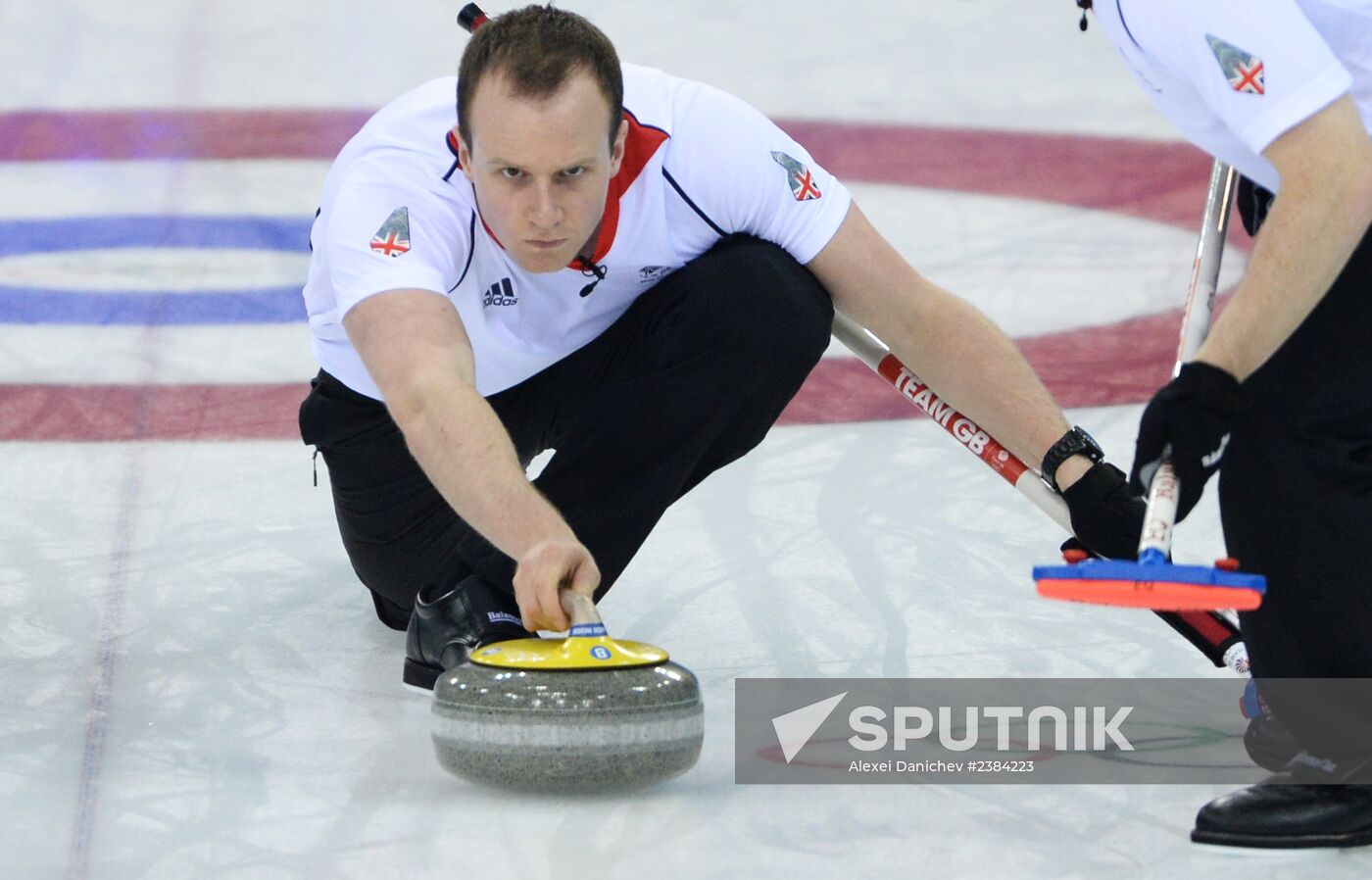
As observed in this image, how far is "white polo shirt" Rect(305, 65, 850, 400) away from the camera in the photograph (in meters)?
2.23

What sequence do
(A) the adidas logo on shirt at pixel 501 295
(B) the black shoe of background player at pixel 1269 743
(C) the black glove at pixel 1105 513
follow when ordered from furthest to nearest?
(A) the adidas logo on shirt at pixel 501 295, (C) the black glove at pixel 1105 513, (B) the black shoe of background player at pixel 1269 743

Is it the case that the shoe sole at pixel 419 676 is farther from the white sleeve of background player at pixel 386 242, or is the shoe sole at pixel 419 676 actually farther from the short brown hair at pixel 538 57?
the short brown hair at pixel 538 57

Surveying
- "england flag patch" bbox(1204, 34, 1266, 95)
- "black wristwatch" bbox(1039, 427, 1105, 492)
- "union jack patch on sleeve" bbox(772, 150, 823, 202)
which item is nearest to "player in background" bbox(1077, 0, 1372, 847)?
"england flag patch" bbox(1204, 34, 1266, 95)

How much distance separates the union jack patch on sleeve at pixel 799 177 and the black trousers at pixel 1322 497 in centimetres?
64

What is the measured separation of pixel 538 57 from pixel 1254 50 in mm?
785

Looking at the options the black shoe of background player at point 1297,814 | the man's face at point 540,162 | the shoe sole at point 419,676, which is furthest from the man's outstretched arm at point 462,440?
the black shoe of background player at point 1297,814

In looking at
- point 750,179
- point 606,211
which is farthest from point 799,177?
point 606,211

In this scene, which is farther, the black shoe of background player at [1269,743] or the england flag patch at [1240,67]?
the black shoe of background player at [1269,743]

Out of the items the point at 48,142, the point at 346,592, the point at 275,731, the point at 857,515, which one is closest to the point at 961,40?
the point at 48,142

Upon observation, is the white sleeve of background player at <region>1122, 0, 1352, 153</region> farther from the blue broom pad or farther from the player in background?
the blue broom pad

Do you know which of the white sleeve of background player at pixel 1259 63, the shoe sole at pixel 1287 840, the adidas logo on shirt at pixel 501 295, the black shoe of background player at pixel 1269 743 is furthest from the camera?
the adidas logo on shirt at pixel 501 295

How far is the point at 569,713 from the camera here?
74.4 inches

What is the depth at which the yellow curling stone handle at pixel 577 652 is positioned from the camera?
1.91m

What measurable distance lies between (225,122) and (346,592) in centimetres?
310
